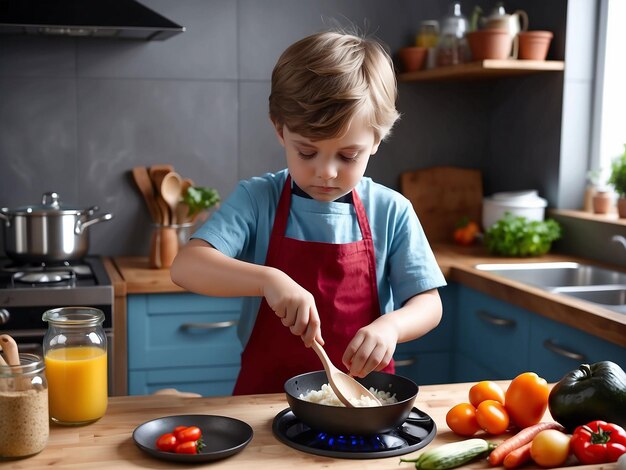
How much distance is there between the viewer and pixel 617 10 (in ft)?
9.63

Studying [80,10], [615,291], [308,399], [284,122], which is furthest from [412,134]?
[308,399]

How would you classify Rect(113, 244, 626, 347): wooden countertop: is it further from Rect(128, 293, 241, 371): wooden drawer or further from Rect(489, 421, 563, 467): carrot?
Rect(489, 421, 563, 467): carrot

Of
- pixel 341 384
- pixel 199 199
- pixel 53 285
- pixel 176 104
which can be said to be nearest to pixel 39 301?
pixel 53 285

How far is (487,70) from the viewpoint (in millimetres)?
2904

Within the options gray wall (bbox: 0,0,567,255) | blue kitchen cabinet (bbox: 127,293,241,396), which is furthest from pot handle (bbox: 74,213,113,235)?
gray wall (bbox: 0,0,567,255)

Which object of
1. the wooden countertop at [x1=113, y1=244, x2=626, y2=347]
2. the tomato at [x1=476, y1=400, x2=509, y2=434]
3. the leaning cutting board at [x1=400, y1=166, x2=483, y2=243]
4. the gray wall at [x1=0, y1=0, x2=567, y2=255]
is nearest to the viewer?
the tomato at [x1=476, y1=400, x2=509, y2=434]

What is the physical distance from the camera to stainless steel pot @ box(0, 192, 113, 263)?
2.55 meters

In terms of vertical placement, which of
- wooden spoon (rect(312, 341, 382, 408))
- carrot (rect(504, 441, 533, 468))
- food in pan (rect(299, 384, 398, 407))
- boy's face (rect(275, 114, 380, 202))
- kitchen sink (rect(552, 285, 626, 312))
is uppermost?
boy's face (rect(275, 114, 380, 202))

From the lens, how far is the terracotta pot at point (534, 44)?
2.89m

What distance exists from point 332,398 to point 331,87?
1.64 ft

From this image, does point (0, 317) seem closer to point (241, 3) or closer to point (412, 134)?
point (241, 3)

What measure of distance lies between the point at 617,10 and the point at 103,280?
1.98 m

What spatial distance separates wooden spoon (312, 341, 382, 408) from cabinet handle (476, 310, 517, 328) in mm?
1211

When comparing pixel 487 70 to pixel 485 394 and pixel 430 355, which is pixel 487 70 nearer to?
pixel 430 355
